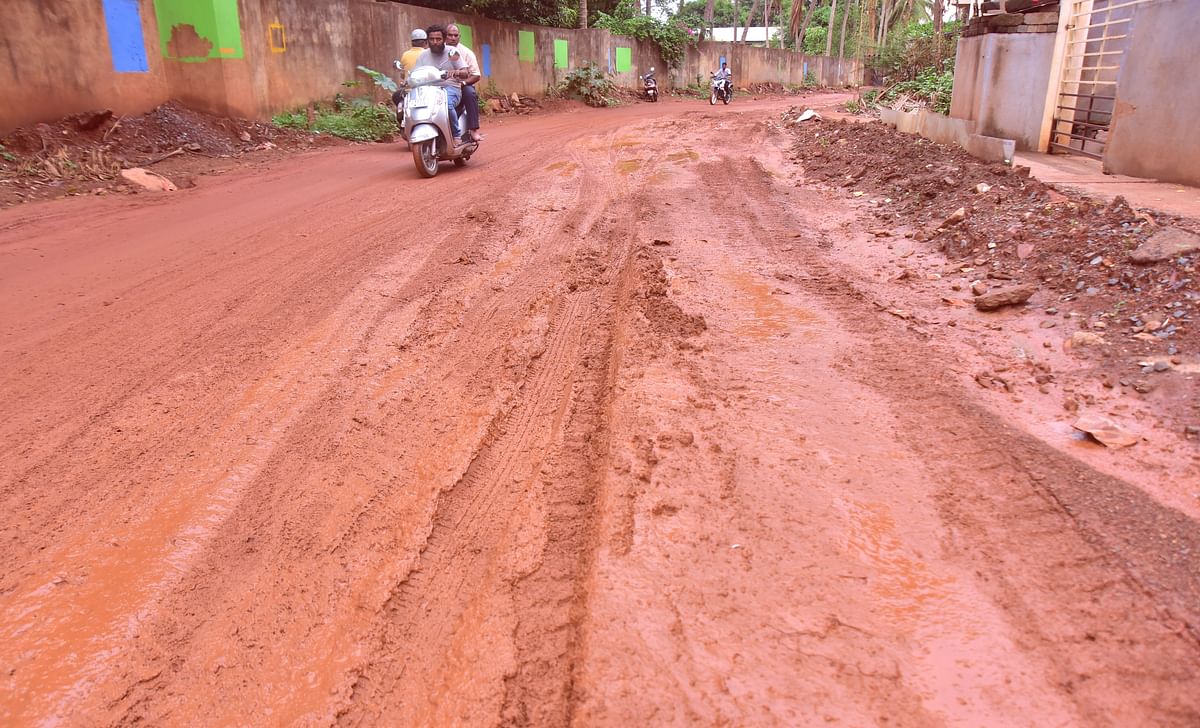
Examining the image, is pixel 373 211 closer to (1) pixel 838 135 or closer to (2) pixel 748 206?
(2) pixel 748 206

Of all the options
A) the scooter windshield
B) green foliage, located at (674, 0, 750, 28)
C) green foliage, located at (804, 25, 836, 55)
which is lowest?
the scooter windshield

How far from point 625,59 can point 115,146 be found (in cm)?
A: 2014

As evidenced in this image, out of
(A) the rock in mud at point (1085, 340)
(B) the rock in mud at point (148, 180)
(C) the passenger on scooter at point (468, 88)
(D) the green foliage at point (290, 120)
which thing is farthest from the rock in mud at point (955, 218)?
(D) the green foliage at point (290, 120)

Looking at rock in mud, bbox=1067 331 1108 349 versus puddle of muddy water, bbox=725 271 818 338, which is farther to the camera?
puddle of muddy water, bbox=725 271 818 338

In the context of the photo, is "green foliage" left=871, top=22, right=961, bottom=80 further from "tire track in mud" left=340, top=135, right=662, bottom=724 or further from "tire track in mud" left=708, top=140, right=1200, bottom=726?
"tire track in mud" left=340, top=135, right=662, bottom=724

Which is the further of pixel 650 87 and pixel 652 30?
pixel 652 30

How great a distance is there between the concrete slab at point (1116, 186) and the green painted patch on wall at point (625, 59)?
66.8 feet

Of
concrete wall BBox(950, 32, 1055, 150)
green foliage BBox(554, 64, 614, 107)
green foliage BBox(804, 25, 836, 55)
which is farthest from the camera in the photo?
green foliage BBox(804, 25, 836, 55)

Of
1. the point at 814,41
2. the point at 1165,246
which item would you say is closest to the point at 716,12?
the point at 814,41

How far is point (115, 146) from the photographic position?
1002cm

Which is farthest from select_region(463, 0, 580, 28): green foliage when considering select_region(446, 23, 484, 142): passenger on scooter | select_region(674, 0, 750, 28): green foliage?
select_region(674, 0, 750, 28): green foliage

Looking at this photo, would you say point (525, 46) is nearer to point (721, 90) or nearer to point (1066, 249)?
point (721, 90)

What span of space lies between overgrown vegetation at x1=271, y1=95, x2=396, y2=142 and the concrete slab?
1032 cm

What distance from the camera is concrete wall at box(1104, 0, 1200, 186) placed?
634cm
